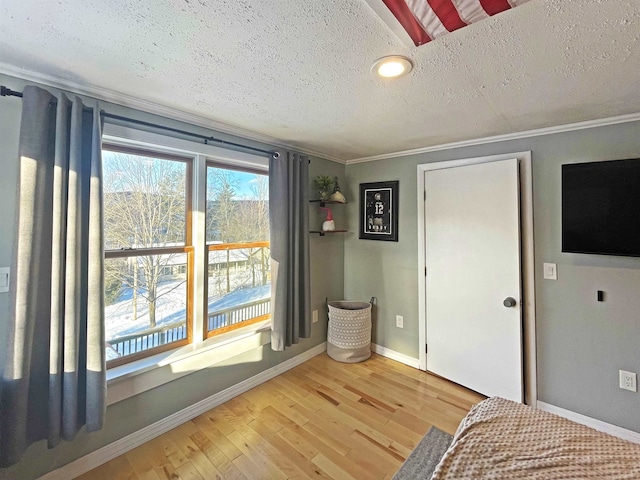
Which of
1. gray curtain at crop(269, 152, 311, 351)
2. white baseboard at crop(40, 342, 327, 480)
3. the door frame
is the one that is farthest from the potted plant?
white baseboard at crop(40, 342, 327, 480)

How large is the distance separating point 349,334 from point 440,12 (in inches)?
105

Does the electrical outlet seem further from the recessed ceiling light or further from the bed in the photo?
the recessed ceiling light

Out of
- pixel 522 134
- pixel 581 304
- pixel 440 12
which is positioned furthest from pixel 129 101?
pixel 581 304

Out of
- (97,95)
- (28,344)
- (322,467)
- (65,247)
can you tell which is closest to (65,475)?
(28,344)

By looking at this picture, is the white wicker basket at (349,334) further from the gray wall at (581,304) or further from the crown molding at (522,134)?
the crown molding at (522,134)

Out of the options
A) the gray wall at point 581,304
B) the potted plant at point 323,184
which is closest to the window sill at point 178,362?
the potted plant at point 323,184

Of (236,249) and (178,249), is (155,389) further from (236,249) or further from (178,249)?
(236,249)

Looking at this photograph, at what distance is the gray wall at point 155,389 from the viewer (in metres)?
1.49

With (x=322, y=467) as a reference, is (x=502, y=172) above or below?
above

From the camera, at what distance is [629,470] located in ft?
3.20

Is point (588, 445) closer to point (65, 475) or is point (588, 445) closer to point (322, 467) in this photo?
point (322, 467)

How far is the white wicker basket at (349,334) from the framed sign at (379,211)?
2.71ft

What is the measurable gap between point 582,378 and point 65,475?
343cm

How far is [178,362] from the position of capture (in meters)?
2.11
